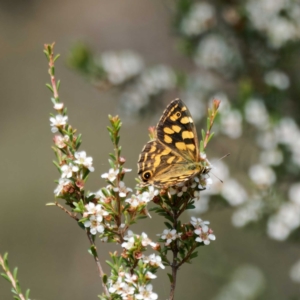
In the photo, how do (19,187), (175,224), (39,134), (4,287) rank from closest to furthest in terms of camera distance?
(175,224), (4,287), (19,187), (39,134)

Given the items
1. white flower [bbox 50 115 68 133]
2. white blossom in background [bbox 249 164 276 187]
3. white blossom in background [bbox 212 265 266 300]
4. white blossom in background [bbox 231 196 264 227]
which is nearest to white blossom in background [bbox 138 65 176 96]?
white blossom in background [bbox 249 164 276 187]

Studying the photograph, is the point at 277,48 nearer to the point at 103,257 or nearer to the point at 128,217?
the point at 128,217

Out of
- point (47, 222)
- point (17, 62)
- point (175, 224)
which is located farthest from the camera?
point (17, 62)

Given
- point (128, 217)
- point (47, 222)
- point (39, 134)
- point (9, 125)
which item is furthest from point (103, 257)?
point (128, 217)

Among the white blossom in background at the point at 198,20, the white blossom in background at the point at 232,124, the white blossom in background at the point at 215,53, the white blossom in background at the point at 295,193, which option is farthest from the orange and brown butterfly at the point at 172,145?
the white blossom in background at the point at 198,20

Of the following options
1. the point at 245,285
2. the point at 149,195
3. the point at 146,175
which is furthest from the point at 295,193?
the point at 149,195

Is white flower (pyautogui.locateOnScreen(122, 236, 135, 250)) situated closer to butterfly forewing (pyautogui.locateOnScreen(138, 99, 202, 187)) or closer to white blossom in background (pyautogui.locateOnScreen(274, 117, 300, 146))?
butterfly forewing (pyautogui.locateOnScreen(138, 99, 202, 187))

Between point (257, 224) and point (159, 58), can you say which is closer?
point (257, 224)
